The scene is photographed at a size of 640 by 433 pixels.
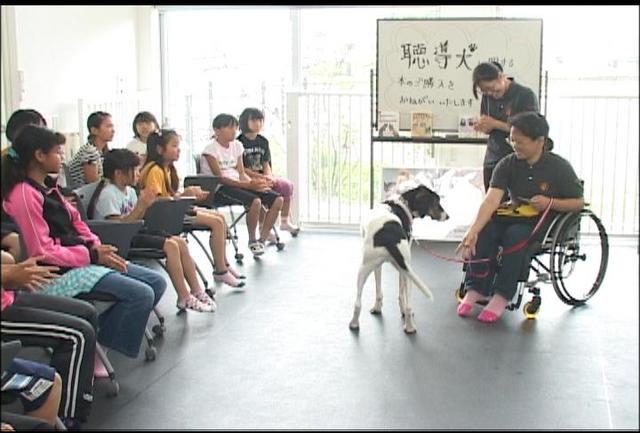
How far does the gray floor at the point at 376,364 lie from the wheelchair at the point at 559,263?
0.28 ft

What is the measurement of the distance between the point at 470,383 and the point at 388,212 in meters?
1.05

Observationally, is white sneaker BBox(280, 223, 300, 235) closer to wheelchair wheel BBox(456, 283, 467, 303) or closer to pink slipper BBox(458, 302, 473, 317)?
wheelchair wheel BBox(456, 283, 467, 303)

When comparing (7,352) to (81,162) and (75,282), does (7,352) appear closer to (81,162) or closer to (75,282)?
(75,282)

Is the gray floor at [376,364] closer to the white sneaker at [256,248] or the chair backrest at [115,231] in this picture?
the white sneaker at [256,248]

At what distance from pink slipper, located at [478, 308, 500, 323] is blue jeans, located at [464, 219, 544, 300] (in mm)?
114

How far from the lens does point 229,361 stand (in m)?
3.54

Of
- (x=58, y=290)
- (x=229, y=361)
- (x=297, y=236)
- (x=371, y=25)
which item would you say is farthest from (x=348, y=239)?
(x=58, y=290)

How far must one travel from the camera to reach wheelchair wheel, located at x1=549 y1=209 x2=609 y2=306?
160 inches

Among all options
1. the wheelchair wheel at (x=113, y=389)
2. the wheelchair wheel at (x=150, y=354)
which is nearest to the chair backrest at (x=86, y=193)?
the wheelchair wheel at (x=150, y=354)

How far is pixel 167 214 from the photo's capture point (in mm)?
4113

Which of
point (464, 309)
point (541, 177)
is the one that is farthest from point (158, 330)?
point (541, 177)

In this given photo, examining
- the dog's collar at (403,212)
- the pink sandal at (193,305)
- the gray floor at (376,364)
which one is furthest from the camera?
the pink sandal at (193,305)

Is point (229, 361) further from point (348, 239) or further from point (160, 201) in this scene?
point (348, 239)

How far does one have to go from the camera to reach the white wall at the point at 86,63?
517 cm
